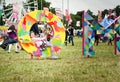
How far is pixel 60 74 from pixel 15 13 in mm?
42969

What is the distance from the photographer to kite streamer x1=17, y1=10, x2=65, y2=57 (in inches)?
768

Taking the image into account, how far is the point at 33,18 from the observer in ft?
64.8

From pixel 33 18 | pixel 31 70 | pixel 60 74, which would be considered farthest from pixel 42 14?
pixel 60 74

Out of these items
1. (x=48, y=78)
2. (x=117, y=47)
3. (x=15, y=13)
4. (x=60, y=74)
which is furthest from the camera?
(x=15, y=13)

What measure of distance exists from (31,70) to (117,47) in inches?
358

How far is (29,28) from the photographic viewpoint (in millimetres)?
19703

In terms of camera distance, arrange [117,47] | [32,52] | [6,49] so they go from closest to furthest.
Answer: [32,52] → [117,47] → [6,49]

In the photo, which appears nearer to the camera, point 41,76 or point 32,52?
point 41,76

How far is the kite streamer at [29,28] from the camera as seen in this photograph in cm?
1950

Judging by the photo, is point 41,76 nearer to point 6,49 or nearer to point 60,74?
point 60,74

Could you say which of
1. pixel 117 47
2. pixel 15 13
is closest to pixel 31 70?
pixel 117 47

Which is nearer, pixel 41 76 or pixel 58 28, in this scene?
pixel 41 76

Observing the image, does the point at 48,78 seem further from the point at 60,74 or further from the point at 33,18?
the point at 33,18

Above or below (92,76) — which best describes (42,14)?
above
